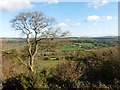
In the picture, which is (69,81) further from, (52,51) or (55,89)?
(52,51)

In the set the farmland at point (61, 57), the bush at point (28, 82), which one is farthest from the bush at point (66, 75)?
the bush at point (28, 82)

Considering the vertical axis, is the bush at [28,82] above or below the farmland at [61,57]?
below

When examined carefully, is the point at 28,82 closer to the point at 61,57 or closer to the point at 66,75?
the point at 66,75

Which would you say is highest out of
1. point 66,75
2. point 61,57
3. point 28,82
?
point 61,57

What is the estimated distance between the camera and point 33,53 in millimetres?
10766

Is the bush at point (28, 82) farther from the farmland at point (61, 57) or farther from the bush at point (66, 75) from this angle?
the bush at point (66, 75)

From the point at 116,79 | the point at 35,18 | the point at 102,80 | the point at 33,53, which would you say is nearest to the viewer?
the point at 116,79

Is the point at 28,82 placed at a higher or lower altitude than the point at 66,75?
lower

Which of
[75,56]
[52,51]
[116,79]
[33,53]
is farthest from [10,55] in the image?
[116,79]

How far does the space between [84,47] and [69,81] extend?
3.89 metres

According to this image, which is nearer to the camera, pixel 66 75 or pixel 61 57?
pixel 66 75

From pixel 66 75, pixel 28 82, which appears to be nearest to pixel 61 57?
pixel 66 75

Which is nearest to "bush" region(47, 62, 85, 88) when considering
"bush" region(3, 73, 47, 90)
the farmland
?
the farmland

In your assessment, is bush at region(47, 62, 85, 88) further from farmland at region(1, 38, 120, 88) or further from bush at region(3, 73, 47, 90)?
bush at region(3, 73, 47, 90)
